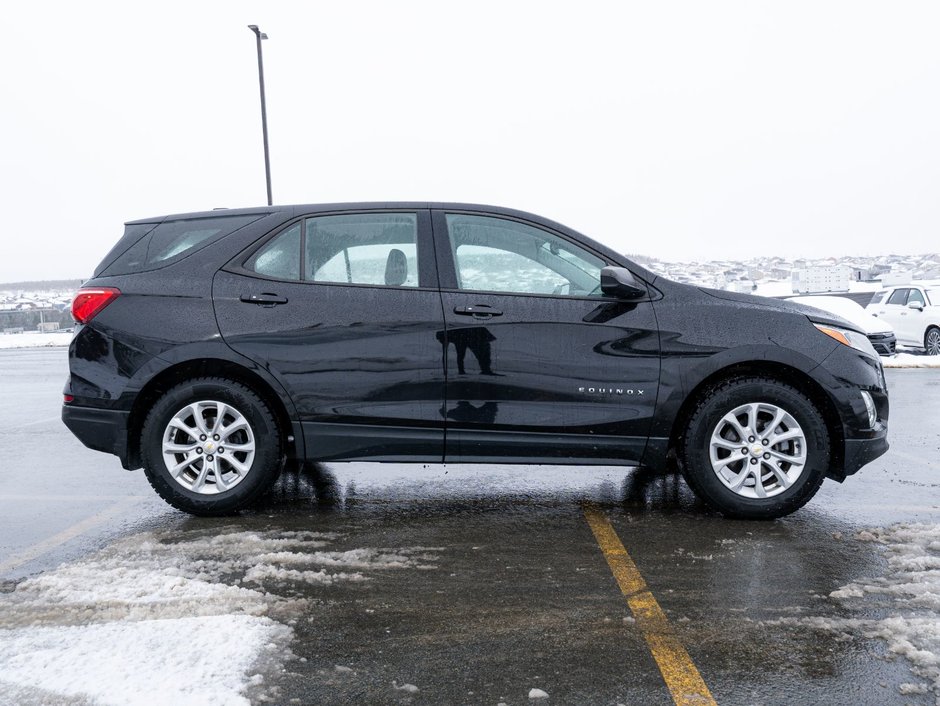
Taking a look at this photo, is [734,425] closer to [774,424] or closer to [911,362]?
[774,424]

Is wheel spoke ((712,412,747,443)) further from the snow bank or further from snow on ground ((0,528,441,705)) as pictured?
the snow bank

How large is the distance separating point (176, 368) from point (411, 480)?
1.91m

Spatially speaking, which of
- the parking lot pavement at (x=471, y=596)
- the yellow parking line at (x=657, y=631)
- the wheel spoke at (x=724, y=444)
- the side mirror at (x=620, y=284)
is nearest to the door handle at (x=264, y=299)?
the parking lot pavement at (x=471, y=596)

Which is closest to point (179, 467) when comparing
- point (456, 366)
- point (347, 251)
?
point (347, 251)

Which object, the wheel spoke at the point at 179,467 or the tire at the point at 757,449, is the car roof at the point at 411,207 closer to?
the tire at the point at 757,449

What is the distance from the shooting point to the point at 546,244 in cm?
483

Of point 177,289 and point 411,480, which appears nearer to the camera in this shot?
point 177,289

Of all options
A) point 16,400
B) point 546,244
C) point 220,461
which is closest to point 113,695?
point 220,461

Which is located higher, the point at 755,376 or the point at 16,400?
the point at 755,376

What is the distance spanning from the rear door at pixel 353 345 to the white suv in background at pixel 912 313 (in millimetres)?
17079

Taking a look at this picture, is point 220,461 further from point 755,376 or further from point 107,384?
point 755,376

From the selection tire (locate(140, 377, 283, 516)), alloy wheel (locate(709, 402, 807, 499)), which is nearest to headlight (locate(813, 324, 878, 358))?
alloy wheel (locate(709, 402, 807, 499))

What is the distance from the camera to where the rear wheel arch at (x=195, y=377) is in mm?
4812

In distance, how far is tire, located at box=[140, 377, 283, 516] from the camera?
4773 mm
